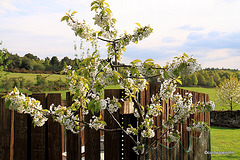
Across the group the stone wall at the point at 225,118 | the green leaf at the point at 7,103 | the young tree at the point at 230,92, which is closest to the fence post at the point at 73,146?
the green leaf at the point at 7,103

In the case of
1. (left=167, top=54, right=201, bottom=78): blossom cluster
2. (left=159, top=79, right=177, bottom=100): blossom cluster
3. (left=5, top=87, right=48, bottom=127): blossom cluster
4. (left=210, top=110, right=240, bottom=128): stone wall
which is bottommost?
(left=210, top=110, right=240, bottom=128): stone wall

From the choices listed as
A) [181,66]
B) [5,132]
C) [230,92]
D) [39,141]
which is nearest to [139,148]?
[181,66]

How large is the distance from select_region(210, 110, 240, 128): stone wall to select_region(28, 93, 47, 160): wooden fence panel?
50.6 ft

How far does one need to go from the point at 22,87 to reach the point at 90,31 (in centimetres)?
1016

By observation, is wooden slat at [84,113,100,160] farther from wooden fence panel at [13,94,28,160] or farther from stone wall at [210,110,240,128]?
stone wall at [210,110,240,128]

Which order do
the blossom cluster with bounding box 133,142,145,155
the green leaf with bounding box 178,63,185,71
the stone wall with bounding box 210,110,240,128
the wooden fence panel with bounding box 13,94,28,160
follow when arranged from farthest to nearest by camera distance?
the stone wall with bounding box 210,110,240,128, the wooden fence panel with bounding box 13,94,28,160, the blossom cluster with bounding box 133,142,145,155, the green leaf with bounding box 178,63,185,71

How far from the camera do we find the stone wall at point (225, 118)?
52.1 feet

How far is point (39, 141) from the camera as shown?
2650 millimetres

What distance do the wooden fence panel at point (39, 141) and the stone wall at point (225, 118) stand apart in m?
15.4

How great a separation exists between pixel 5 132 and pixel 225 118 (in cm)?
1616

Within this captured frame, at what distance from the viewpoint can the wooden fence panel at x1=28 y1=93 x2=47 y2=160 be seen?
2646 millimetres

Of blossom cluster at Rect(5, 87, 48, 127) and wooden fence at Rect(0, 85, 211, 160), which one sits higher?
blossom cluster at Rect(5, 87, 48, 127)

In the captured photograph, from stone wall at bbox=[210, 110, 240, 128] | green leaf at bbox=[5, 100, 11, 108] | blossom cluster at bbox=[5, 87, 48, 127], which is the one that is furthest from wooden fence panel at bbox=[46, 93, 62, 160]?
stone wall at bbox=[210, 110, 240, 128]

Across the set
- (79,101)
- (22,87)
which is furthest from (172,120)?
(22,87)
